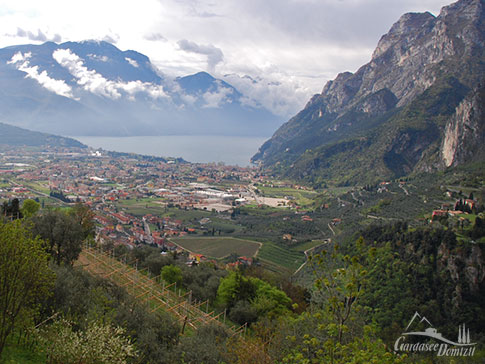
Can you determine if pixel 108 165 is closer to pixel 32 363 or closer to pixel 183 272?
pixel 183 272

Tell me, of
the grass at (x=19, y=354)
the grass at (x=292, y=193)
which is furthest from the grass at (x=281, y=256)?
the grass at (x=292, y=193)

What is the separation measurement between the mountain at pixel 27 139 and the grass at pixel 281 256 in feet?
403

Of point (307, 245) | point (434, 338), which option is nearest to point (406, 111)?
point (307, 245)

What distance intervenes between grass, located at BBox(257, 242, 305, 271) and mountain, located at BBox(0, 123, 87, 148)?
123 m

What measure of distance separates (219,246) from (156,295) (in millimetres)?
28610

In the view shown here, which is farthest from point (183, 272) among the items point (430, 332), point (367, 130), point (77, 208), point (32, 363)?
→ point (367, 130)

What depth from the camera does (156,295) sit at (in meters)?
16.6

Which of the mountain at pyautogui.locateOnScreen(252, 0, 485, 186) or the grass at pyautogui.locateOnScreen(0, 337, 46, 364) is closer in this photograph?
the grass at pyautogui.locateOnScreen(0, 337, 46, 364)

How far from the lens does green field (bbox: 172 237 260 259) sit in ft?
139

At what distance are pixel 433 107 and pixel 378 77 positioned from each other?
67469 millimetres

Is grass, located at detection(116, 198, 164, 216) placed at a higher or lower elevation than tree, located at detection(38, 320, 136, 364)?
lower

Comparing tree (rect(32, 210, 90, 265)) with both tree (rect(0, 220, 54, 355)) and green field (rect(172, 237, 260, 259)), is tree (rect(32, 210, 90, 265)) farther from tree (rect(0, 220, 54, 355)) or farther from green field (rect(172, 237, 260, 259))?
green field (rect(172, 237, 260, 259))

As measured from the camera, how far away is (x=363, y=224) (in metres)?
47.0

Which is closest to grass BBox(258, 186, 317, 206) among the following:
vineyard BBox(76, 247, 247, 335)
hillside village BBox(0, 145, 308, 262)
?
hillside village BBox(0, 145, 308, 262)
